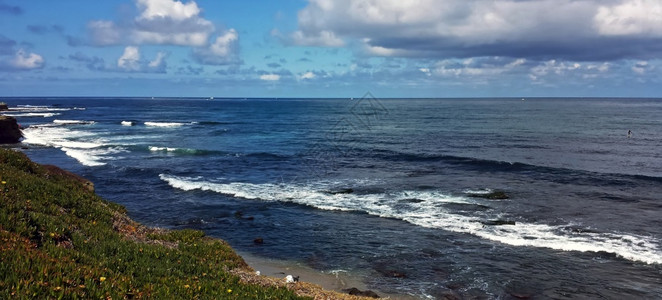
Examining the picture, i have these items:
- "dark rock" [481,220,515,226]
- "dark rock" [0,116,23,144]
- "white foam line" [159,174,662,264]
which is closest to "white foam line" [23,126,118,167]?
"dark rock" [0,116,23,144]

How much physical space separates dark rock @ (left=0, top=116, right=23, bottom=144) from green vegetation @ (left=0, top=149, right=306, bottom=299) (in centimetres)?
5532

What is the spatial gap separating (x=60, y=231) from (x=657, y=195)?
38.4 metres

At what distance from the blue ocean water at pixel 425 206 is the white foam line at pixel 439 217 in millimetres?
106

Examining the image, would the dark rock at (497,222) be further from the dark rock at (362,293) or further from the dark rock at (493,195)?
the dark rock at (362,293)

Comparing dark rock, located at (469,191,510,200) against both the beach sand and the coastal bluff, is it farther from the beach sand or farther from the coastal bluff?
the coastal bluff

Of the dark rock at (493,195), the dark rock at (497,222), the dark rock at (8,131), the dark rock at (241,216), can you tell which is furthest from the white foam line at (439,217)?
the dark rock at (8,131)

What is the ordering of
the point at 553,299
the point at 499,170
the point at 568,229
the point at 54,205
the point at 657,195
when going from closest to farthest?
1. the point at 54,205
2. the point at 553,299
3. the point at 568,229
4. the point at 657,195
5. the point at 499,170

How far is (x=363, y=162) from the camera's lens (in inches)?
1946

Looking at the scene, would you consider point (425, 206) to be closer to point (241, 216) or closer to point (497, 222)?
point (497, 222)

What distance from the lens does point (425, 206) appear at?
29875mm

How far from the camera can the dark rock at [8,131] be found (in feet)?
205

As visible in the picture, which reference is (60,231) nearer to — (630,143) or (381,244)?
(381,244)

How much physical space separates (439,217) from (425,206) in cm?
271

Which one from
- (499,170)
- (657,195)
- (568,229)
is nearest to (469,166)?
(499,170)
